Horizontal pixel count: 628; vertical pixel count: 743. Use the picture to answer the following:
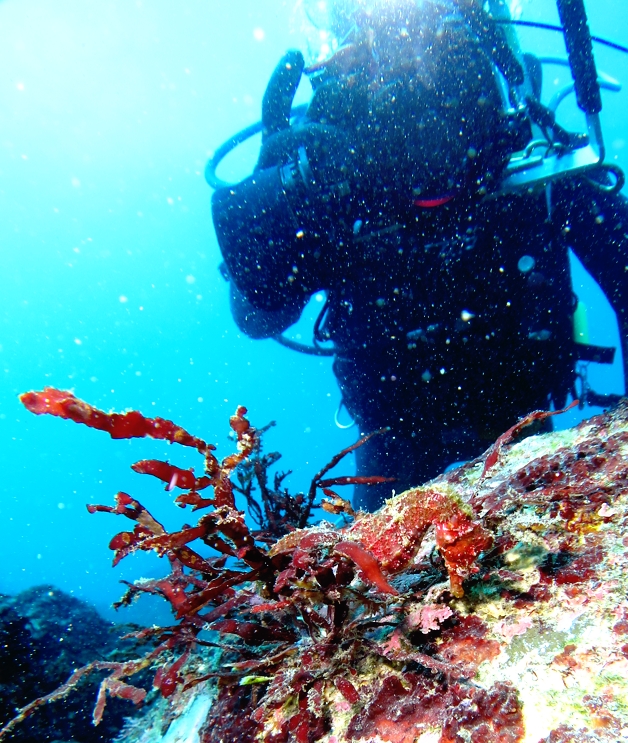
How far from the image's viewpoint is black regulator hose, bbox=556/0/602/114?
334cm

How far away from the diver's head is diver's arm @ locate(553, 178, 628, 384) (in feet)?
3.24

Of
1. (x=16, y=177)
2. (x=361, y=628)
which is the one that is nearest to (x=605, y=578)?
(x=361, y=628)

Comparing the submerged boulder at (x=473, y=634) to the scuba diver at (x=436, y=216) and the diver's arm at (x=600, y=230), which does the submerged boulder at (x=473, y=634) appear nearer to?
the scuba diver at (x=436, y=216)

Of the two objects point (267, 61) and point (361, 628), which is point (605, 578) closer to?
point (361, 628)

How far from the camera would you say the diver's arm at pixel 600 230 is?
12.9ft

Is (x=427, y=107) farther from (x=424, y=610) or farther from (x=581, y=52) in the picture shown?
(x=424, y=610)

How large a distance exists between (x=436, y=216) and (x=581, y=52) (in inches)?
67.2

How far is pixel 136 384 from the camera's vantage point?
293 ft

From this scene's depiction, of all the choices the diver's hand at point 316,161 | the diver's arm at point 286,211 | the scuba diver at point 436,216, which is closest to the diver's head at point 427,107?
the scuba diver at point 436,216

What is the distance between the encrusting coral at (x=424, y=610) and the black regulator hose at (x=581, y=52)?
134 inches

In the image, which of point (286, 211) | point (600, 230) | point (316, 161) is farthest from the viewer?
point (600, 230)

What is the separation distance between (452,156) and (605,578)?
3.44 m

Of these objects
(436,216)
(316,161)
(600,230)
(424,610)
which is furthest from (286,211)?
(424,610)

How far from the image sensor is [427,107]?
3402mm
